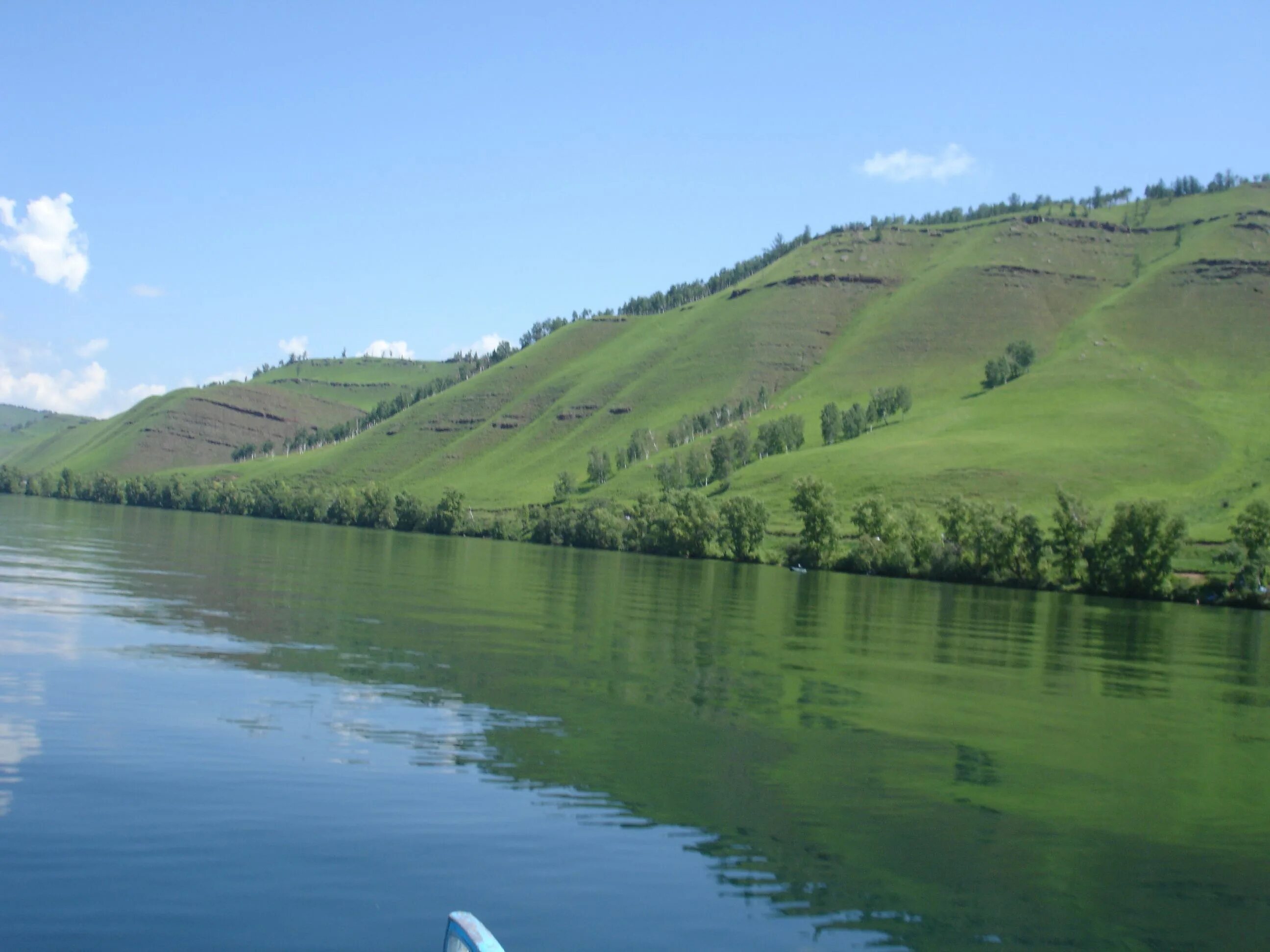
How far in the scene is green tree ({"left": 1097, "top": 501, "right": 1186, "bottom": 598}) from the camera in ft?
407

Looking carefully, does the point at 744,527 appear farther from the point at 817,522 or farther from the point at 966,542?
the point at 966,542

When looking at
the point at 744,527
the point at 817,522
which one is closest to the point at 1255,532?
the point at 817,522

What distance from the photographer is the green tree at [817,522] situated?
156 meters

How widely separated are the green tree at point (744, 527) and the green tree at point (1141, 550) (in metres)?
51.8

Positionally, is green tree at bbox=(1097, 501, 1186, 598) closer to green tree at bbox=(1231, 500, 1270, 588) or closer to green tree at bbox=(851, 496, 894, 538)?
green tree at bbox=(1231, 500, 1270, 588)

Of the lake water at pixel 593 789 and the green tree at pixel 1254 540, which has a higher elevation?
the green tree at pixel 1254 540

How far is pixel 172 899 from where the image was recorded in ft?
52.7

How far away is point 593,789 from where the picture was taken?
23.5m

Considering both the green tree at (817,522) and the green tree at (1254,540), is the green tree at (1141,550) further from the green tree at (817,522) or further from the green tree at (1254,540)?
the green tree at (817,522)

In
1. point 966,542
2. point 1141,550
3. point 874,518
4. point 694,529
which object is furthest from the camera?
point 694,529

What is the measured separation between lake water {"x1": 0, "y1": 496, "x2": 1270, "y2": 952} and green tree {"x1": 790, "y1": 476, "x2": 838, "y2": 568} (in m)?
101

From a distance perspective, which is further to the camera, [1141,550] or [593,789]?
[1141,550]

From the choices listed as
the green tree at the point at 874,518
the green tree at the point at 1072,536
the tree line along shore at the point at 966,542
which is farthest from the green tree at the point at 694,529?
the green tree at the point at 1072,536

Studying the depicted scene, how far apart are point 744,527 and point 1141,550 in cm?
5748
